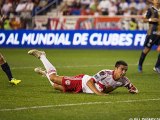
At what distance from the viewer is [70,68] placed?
2042cm

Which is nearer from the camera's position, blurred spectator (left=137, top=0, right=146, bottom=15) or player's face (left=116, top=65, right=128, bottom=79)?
player's face (left=116, top=65, right=128, bottom=79)

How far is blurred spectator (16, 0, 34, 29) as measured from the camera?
3408cm

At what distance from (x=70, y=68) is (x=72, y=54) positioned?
704 cm

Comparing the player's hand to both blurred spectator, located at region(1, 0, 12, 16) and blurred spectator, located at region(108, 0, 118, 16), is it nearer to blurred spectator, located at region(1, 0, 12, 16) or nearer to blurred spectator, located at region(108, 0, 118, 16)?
blurred spectator, located at region(108, 0, 118, 16)

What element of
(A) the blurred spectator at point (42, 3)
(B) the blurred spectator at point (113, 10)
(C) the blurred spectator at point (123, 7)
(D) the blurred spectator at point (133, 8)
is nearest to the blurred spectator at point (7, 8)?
(A) the blurred spectator at point (42, 3)

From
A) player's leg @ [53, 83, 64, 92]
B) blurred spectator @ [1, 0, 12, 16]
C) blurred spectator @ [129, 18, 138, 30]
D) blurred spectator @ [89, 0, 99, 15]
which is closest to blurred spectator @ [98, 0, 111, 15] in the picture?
blurred spectator @ [89, 0, 99, 15]

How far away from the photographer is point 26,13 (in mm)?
34281

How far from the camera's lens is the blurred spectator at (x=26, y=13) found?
3408 cm

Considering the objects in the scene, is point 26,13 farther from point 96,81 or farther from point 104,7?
point 96,81

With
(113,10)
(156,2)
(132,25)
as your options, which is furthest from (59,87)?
(113,10)

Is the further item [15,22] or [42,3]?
[42,3]

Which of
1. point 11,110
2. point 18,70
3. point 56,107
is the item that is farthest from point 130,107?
point 18,70

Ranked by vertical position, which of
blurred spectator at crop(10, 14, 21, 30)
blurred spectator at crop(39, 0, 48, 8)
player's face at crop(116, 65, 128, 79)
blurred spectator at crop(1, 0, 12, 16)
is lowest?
blurred spectator at crop(10, 14, 21, 30)

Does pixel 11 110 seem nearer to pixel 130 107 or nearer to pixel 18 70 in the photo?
pixel 130 107
